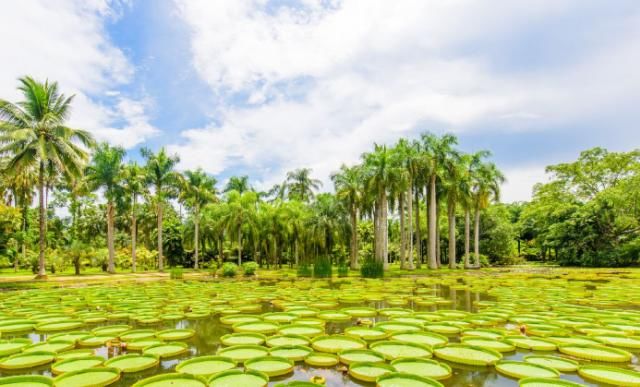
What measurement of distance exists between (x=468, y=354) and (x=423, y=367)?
1.08 m

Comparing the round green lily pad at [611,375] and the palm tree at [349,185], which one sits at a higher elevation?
the palm tree at [349,185]

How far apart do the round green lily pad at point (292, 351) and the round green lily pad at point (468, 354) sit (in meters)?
2.23

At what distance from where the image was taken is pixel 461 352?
231 inches

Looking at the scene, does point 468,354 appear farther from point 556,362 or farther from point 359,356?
point 359,356

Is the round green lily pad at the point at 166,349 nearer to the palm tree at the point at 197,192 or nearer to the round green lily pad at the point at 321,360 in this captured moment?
the round green lily pad at the point at 321,360

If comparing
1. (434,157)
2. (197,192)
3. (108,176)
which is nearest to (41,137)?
(108,176)

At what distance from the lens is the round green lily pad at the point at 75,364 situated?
5180mm

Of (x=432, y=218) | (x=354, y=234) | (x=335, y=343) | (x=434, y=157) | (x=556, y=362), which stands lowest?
(x=335, y=343)

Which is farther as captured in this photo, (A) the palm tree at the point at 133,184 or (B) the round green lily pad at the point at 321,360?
(A) the palm tree at the point at 133,184

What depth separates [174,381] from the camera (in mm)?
4645

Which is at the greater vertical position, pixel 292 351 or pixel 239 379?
pixel 239 379

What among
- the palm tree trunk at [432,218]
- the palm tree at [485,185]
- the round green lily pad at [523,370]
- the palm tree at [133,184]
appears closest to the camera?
the round green lily pad at [523,370]

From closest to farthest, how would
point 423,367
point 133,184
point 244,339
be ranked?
1. point 423,367
2. point 244,339
3. point 133,184

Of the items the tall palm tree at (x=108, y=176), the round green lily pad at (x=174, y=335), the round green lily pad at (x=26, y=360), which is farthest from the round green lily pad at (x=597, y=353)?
the tall palm tree at (x=108, y=176)
